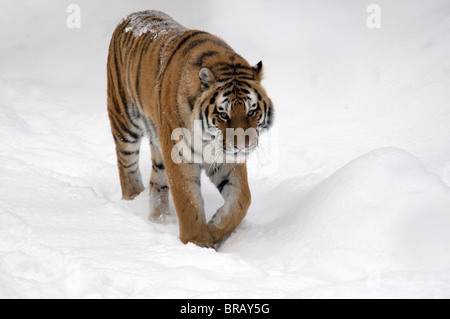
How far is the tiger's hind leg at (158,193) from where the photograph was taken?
12.7 feet

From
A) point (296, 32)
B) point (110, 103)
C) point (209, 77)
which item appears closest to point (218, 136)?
point (209, 77)

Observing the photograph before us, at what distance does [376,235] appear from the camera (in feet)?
8.66

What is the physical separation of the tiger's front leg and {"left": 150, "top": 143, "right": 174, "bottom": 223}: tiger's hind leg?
578 millimetres

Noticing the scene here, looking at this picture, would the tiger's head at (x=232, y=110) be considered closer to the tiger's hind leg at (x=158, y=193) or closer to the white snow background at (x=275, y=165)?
the white snow background at (x=275, y=165)

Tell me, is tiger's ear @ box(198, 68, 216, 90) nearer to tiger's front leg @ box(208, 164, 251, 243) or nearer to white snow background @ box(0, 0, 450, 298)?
tiger's front leg @ box(208, 164, 251, 243)

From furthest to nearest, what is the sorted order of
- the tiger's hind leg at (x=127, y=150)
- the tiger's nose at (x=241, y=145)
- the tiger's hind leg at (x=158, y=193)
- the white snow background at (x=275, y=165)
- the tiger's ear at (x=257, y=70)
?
the tiger's hind leg at (x=127, y=150), the tiger's hind leg at (x=158, y=193), the tiger's ear at (x=257, y=70), the tiger's nose at (x=241, y=145), the white snow background at (x=275, y=165)

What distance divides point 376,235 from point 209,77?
3.68ft

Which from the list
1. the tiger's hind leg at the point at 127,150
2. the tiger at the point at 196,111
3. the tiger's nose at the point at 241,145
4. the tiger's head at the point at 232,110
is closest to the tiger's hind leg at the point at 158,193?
the tiger at the point at 196,111

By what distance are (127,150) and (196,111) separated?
3.88 ft

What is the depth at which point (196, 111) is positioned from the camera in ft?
10.3

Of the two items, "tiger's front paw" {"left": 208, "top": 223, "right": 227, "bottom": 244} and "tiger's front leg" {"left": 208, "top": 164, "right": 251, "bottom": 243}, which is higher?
"tiger's front leg" {"left": 208, "top": 164, "right": 251, "bottom": 243}

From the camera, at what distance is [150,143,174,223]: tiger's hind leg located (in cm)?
387

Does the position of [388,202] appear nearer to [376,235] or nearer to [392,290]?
[376,235]

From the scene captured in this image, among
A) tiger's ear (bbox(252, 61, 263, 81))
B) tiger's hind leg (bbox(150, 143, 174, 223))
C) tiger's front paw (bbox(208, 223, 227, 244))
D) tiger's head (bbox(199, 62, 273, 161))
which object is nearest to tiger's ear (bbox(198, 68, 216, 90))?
tiger's head (bbox(199, 62, 273, 161))
